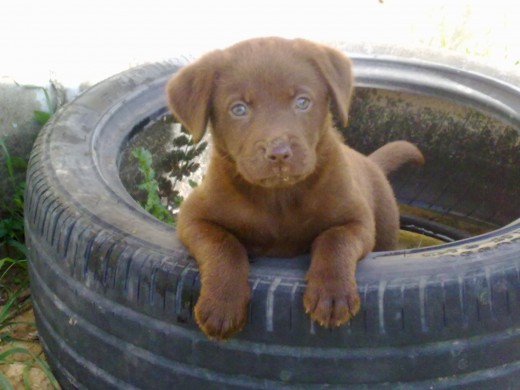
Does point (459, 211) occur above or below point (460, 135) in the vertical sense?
below

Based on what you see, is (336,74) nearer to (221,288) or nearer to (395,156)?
(221,288)

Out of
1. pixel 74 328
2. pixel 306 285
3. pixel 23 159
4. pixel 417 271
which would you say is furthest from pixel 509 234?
pixel 23 159

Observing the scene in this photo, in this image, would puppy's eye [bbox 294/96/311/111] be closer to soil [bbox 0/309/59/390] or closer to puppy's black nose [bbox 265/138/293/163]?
puppy's black nose [bbox 265/138/293/163]

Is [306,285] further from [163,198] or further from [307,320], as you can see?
[163,198]

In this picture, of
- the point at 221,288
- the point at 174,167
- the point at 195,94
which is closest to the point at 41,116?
the point at 174,167

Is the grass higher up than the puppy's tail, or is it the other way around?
the puppy's tail

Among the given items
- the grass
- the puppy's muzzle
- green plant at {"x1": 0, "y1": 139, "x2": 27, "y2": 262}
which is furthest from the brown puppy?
green plant at {"x1": 0, "y1": 139, "x2": 27, "y2": 262}
